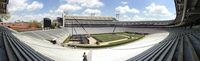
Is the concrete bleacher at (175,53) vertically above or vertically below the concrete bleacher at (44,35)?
above

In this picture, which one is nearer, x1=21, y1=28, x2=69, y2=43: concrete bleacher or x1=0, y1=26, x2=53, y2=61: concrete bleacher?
x1=0, y1=26, x2=53, y2=61: concrete bleacher

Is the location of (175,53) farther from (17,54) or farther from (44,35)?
(44,35)

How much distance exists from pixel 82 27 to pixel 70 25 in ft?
15.1

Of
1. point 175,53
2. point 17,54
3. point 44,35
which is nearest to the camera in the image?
point 17,54

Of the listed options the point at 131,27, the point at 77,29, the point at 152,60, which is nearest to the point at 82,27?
the point at 77,29

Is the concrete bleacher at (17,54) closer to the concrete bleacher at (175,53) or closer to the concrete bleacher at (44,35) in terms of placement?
the concrete bleacher at (175,53)

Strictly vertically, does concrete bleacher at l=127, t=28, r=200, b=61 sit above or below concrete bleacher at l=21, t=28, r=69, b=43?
above

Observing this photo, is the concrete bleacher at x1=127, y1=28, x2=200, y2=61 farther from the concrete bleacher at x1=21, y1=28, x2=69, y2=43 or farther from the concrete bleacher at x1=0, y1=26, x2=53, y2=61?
the concrete bleacher at x1=21, y1=28, x2=69, y2=43

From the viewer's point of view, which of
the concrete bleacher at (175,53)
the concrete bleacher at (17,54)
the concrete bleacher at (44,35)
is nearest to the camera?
the concrete bleacher at (17,54)

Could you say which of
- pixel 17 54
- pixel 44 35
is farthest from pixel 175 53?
pixel 44 35

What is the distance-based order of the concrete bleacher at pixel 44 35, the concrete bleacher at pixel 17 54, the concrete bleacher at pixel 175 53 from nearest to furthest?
the concrete bleacher at pixel 17 54, the concrete bleacher at pixel 175 53, the concrete bleacher at pixel 44 35

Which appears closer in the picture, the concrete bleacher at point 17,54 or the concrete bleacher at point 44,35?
the concrete bleacher at point 17,54

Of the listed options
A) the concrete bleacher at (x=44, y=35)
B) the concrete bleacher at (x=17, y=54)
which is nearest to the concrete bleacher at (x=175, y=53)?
the concrete bleacher at (x=17, y=54)

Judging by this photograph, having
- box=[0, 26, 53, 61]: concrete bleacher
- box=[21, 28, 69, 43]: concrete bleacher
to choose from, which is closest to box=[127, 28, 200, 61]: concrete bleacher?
box=[0, 26, 53, 61]: concrete bleacher
